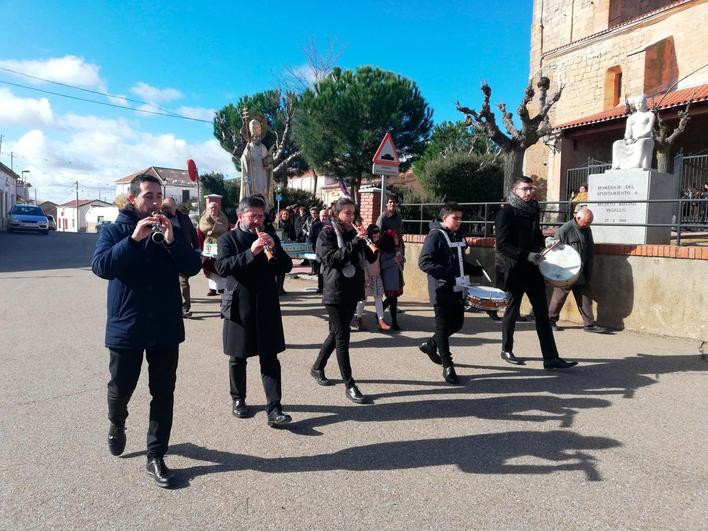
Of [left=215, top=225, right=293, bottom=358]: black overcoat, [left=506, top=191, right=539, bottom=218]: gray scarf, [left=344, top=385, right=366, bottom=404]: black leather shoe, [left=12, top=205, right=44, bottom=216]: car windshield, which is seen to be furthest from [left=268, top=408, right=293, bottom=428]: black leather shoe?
[left=12, top=205, right=44, bottom=216]: car windshield

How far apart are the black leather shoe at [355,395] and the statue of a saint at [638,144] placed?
22.8 ft

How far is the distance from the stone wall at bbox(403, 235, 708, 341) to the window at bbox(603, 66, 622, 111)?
21439 mm

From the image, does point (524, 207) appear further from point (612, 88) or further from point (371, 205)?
point (612, 88)

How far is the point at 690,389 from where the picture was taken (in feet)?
15.7

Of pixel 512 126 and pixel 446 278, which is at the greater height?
pixel 512 126

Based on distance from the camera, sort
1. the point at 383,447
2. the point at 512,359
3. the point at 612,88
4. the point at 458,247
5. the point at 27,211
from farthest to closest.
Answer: the point at 27,211 → the point at 612,88 → the point at 512,359 → the point at 458,247 → the point at 383,447

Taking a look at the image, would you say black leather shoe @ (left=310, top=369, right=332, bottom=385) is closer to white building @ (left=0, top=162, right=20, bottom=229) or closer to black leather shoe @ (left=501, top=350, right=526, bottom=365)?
black leather shoe @ (left=501, top=350, right=526, bottom=365)

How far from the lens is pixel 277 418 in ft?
12.5

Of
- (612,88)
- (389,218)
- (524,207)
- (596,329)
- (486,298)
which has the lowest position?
(596,329)

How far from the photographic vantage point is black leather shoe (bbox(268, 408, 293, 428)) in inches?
150

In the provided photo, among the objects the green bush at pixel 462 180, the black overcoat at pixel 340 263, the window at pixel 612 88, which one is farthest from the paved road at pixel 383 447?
the window at pixel 612 88

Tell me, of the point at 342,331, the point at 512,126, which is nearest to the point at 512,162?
the point at 512,126

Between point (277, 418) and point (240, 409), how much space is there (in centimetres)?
40

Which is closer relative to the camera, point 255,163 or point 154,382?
point 154,382
